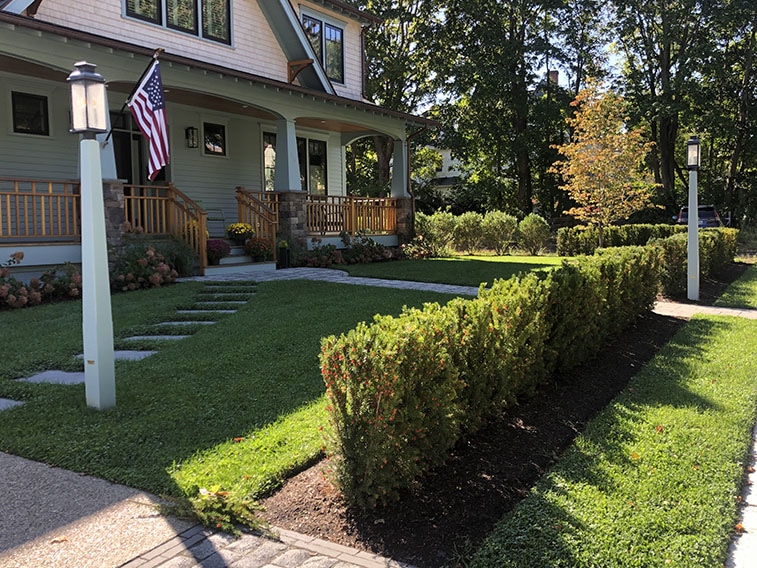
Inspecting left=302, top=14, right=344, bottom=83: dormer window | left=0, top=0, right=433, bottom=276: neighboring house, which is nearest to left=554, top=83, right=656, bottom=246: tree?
left=0, top=0, right=433, bottom=276: neighboring house

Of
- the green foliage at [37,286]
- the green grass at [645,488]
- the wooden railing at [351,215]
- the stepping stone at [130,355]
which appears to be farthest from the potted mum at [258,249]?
the green grass at [645,488]

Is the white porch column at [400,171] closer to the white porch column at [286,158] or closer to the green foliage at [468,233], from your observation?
the green foliage at [468,233]

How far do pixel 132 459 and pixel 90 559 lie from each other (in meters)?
1.00

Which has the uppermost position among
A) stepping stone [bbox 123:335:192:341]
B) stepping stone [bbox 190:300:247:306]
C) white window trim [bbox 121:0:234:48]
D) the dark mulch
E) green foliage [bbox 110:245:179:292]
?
white window trim [bbox 121:0:234:48]

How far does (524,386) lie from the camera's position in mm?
4684

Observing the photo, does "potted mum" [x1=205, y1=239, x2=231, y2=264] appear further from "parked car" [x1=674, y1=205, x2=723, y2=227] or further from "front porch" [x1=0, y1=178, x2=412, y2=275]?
"parked car" [x1=674, y1=205, x2=723, y2=227]

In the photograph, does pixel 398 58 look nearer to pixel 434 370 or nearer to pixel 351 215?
pixel 351 215

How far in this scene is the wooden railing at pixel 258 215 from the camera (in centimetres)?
1323

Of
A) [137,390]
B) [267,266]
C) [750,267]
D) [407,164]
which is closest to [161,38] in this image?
[267,266]

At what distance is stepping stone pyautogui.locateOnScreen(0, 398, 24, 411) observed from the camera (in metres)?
4.46

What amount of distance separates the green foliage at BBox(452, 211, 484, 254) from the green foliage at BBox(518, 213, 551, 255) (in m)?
1.39

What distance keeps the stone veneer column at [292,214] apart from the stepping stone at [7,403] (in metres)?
9.33

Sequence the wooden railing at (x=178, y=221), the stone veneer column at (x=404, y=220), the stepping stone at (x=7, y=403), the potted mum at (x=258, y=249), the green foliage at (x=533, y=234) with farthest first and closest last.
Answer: the green foliage at (x=533, y=234) < the stone veneer column at (x=404, y=220) < the potted mum at (x=258, y=249) < the wooden railing at (x=178, y=221) < the stepping stone at (x=7, y=403)

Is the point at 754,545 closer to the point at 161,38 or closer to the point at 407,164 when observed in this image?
the point at 161,38
